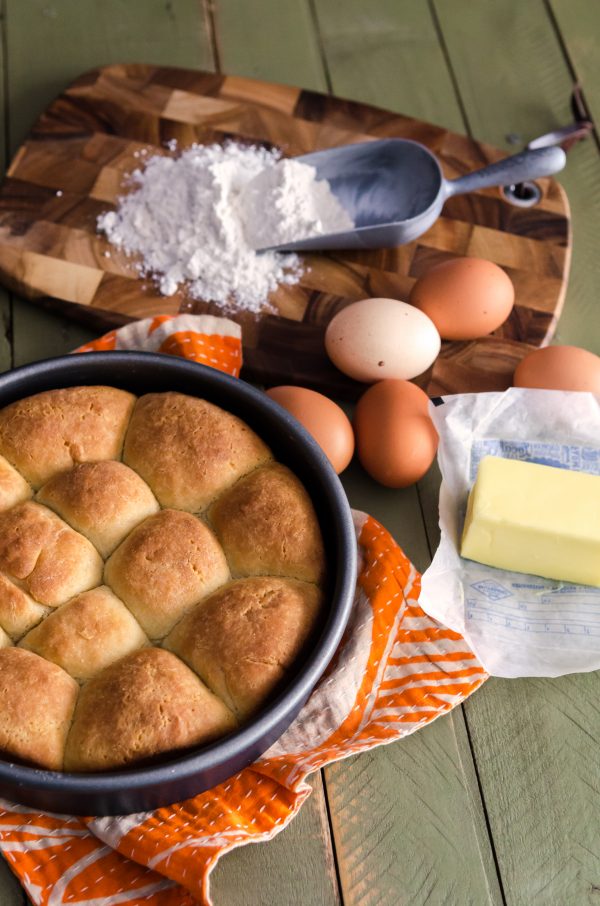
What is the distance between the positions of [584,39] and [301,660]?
1.72m

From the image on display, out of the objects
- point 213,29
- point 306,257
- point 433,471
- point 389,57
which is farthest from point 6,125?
point 433,471

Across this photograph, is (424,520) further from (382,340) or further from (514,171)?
(514,171)

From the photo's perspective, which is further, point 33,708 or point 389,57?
point 389,57

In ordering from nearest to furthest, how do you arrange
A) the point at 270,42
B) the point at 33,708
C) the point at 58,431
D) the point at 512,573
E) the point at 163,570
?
the point at 33,708
the point at 163,570
the point at 58,431
the point at 512,573
the point at 270,42

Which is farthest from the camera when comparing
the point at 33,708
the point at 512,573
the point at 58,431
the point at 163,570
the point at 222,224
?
the point at 222,224

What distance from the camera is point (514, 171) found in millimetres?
1630

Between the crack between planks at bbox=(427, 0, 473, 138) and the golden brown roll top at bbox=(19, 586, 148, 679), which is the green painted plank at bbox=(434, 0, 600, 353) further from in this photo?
the golden brown roll top at bbox=(19, 586, 148, 679)

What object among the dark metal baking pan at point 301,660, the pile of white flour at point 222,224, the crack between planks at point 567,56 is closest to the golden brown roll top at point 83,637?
the dark metal baking pan at point 301,660

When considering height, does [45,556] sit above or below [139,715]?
above

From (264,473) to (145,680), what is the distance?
0.32 metres

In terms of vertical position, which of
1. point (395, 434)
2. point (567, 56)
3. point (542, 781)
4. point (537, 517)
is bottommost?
point (542, 781)

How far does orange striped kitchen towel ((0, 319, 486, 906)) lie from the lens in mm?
1033

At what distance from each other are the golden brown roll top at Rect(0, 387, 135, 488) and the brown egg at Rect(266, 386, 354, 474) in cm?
27

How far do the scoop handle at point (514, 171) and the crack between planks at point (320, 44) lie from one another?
47 cm
